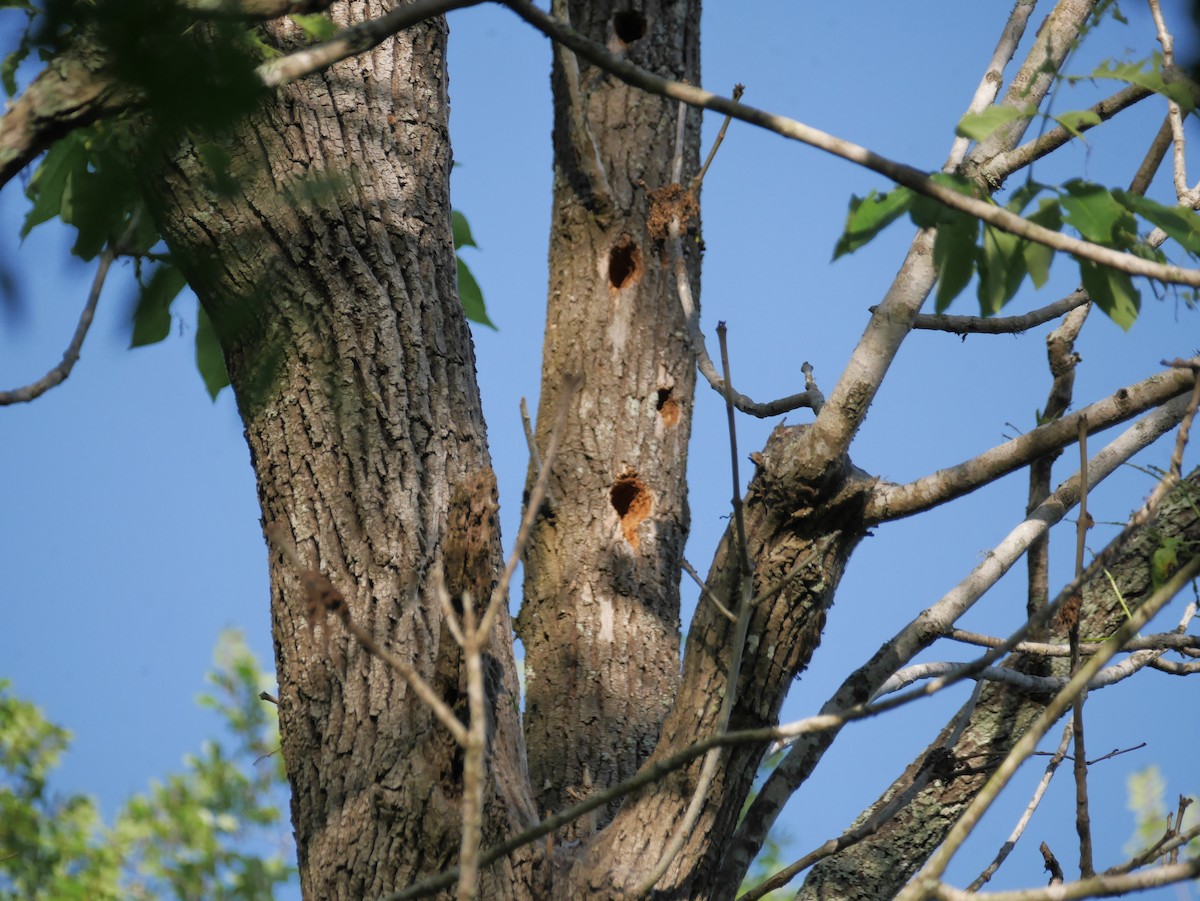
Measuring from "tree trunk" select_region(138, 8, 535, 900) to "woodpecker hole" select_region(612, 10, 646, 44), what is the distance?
4.06ft

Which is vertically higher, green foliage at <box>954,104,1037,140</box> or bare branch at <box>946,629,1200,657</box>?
green foliage at <box>954,104,1037,140</box>

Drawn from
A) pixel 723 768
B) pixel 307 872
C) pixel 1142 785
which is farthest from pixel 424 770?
pixel 1142 785

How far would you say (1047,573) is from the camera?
6.65 feet

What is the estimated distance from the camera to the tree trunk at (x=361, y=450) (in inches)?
67.8

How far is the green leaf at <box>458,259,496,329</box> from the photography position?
9.71ft

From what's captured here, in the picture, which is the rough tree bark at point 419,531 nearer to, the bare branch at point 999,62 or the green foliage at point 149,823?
the bare branch at point 999,62

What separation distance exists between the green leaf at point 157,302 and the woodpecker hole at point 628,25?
1.90 metres

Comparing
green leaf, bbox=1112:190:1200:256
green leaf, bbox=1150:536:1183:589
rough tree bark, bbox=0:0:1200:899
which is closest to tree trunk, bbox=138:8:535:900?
rough tree bark, bbox=0:0:1200:899

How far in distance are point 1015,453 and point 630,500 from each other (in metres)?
1.31

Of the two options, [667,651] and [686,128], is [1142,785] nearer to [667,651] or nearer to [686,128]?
[667,651]

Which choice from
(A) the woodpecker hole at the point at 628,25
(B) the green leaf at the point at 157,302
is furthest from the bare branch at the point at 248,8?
(A) the woodpecker hole at the point at 628,25

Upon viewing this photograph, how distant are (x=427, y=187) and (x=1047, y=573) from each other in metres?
1.39

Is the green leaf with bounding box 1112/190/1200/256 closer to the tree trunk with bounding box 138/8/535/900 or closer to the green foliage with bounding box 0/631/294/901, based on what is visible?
the tree trunk with bounding box 138/8/535/900

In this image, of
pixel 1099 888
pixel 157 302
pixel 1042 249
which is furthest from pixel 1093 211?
pixel 157 302
